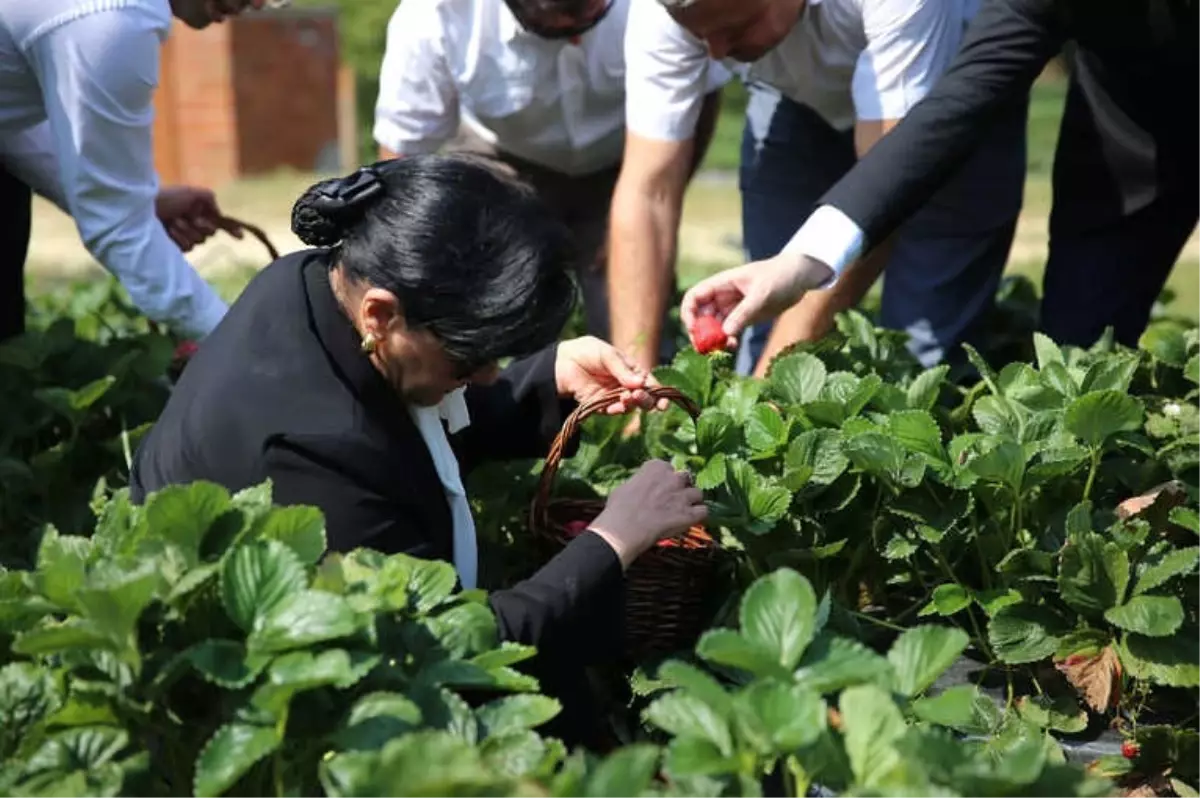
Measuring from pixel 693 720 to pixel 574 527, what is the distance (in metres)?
1.07

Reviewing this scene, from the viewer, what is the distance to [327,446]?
2434 mm

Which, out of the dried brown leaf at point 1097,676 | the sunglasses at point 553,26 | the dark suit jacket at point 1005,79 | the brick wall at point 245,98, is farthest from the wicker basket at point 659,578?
the brick wall at point 245,98

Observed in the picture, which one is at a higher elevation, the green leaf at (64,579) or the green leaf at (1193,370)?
the green leaf at (64,579)

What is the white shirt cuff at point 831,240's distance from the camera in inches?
130

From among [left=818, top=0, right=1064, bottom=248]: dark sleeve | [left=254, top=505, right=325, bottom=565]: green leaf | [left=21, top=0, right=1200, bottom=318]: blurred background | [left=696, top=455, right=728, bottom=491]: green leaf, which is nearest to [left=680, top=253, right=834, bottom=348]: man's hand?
[left=818, top=0, right=1064, bottom=248]: dark sleeve

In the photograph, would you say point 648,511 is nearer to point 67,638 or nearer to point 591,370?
point 591,370

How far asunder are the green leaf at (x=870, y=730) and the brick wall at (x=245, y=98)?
1593 centimetres

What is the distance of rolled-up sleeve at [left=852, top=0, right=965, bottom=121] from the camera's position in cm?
376

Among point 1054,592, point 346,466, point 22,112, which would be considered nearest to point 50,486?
point 22,112

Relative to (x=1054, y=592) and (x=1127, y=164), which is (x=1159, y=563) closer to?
(x=1054, y=592)

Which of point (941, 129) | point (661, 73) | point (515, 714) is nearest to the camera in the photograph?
point (515, 714)

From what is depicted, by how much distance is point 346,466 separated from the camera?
2.45 metres

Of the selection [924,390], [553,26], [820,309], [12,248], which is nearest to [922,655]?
[924,390]

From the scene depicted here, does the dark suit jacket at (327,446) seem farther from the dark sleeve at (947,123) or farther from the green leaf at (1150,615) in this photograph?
the dark sleeve at (947,123)
